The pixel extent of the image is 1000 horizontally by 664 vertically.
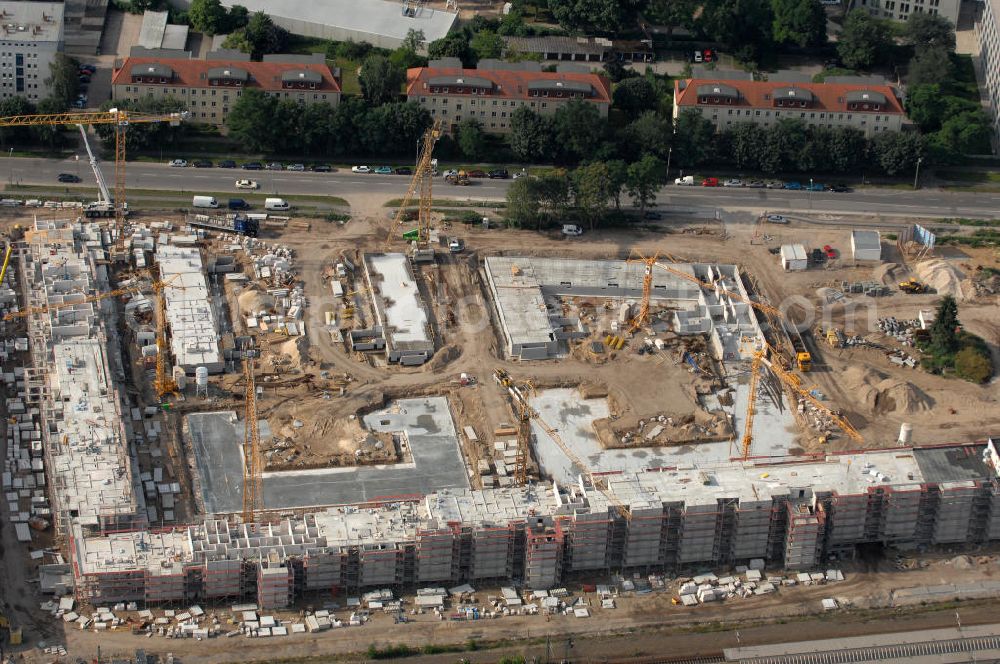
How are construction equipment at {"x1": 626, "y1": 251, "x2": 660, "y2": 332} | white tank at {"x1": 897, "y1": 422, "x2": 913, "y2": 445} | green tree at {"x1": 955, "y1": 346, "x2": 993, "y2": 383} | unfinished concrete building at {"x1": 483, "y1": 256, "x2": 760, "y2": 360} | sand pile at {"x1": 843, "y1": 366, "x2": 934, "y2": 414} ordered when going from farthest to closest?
construction equipment at {"x1": 626, "y1": 251, "x2": 660, "y2": 332}
unfinished concrete building at {"x1": 483, "y1": 256, "x2": 760, "y2": 360}
green tree at {"x1": 955, "y1": 346, "x2": 993, "y2": 383}
sand pile at {"x1": 843, "y1": 366, "x2": 934, "y2": 414}
white tank at {"x1": 897, "y1": 422, "x2": 913, "y2": 445}

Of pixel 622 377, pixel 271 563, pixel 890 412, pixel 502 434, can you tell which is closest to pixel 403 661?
pixel 271 563

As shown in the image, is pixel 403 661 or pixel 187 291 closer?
pixel 403 661

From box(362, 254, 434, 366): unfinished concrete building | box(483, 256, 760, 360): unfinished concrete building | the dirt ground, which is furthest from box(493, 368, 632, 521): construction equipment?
the dirt ground

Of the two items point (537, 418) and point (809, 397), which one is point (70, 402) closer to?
point (537, 418)

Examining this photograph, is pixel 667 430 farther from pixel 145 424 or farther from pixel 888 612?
pixel 145 424

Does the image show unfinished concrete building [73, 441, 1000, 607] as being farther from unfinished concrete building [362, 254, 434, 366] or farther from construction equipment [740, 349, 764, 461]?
unfinished concrete building [362, 254, 434, 366]

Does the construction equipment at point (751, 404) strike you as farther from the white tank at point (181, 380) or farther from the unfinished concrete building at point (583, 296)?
the white tank at point (181, 380)
